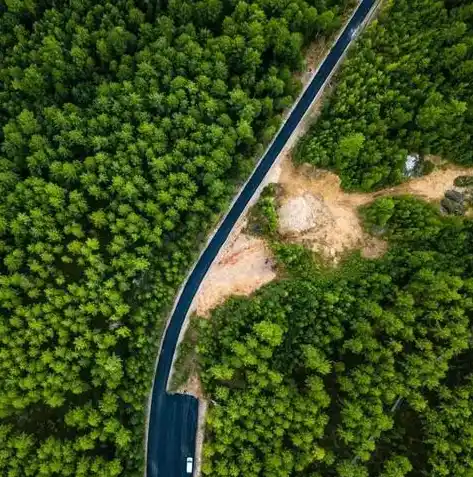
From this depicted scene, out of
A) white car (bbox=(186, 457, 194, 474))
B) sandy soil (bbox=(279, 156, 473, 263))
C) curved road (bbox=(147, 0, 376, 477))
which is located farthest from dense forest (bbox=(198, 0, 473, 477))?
white car (bbox=(186, 457, 194, 474))

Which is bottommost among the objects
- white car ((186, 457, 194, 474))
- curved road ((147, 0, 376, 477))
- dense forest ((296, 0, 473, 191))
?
white car ((186, 457, 194, 474))

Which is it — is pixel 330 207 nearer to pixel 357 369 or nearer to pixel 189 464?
pixel 357 369

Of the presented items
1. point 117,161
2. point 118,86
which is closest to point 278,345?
point 117,161

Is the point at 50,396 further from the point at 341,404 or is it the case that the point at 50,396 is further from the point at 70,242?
the point at 341,404

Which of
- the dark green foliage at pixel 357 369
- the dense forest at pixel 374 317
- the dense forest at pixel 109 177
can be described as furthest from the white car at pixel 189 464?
the dense forest at pixel 109 177

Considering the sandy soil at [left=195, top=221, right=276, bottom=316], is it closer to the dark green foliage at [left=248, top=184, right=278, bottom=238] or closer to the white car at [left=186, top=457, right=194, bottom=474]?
the dark green foliage at [left=248, top=184, right=278, bottom=238]

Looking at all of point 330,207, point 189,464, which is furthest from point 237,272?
point 189,464
